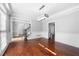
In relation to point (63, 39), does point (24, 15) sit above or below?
above

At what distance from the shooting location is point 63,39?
17.4 ft

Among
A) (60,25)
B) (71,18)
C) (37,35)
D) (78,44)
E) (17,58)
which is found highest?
(71,18)

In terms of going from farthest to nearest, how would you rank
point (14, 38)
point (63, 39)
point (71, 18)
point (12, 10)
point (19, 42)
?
point (63, 39), point (71, 18), point (19, 42), point (14, 38), point (12, 10)

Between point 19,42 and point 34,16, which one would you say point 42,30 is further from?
point 19,42

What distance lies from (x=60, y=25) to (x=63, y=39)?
890mm

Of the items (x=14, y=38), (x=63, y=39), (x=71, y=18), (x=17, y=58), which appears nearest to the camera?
(x=17, y=58)

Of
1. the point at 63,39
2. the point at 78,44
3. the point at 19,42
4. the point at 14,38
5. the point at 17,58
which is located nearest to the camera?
the point at 17,58

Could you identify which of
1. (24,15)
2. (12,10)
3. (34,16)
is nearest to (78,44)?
(34,16)

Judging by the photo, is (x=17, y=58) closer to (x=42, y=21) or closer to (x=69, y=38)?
(x=42, y=21)

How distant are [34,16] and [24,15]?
38cm

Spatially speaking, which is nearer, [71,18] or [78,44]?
[78,44]

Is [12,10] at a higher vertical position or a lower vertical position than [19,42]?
higher

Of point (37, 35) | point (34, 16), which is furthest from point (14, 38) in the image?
point (34, 16)

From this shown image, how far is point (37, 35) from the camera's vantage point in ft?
11.7
